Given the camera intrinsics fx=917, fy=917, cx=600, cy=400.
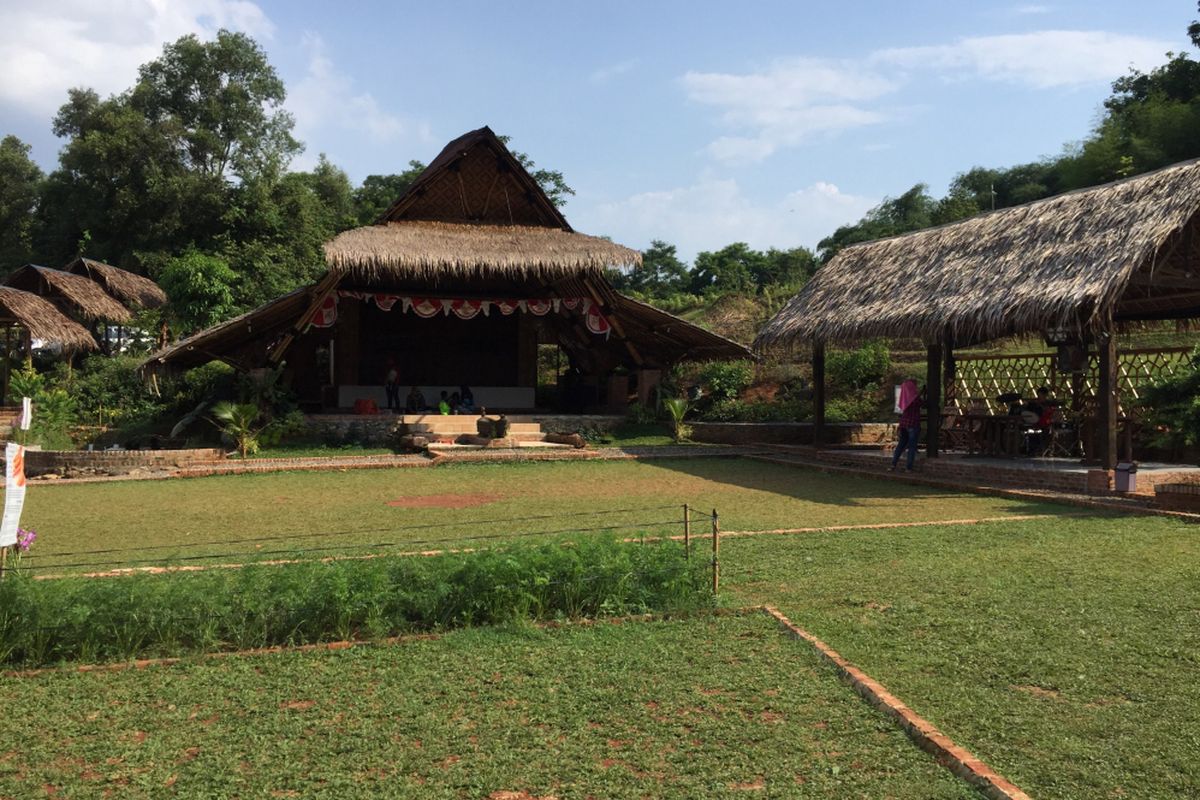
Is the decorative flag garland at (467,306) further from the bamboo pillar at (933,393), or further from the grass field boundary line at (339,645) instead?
the grass field boundary line at (339,645)

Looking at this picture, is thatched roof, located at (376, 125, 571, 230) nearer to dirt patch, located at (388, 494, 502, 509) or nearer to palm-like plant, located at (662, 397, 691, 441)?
palm-like plant, located at (662, 397, 691, 441)

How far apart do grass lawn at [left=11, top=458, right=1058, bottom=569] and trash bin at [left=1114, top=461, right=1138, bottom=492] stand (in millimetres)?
1054

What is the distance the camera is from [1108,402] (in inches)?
427

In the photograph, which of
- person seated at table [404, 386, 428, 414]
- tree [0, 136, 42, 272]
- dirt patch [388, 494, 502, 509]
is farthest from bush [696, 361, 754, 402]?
tree [0, 136, 42, 272]

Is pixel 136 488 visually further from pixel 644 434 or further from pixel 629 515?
pixel 644 434

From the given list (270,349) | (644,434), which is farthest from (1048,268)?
(270,349)

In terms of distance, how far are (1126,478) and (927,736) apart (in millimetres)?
7914

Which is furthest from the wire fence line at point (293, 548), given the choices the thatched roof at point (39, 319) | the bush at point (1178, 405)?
the thatched roof at point (39, 319)

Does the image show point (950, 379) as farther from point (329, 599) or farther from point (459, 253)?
point (329, 599)

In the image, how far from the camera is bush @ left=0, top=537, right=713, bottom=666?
4.91 metres

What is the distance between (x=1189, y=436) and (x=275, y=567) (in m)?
10.3

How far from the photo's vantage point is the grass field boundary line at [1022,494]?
9117 millimetres

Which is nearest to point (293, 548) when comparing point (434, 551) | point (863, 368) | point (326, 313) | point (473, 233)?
point (434, 551)

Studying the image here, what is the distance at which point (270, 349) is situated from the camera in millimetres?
18656
